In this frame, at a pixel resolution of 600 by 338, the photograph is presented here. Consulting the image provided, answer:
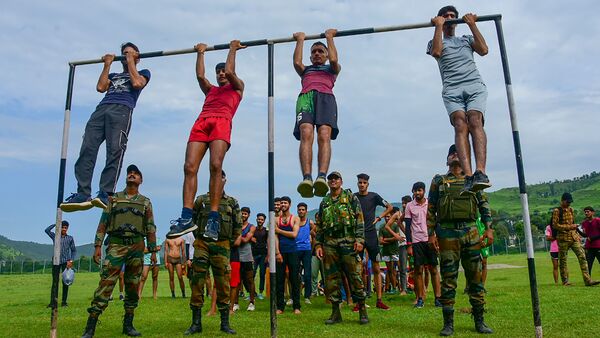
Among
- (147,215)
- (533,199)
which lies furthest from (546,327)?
(533,199)

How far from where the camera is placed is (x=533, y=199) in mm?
182875

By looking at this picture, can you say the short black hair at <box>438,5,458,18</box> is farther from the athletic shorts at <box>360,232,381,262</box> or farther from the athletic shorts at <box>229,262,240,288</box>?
the athletic shorts at <box>229,262,240,288</box>

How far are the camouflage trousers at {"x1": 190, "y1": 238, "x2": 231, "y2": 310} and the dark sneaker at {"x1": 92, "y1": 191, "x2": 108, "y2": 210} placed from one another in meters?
1.57

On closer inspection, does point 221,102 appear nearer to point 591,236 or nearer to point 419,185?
point 419,185

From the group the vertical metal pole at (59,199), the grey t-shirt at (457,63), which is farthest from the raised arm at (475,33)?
the vertical metal pole at (59,199)

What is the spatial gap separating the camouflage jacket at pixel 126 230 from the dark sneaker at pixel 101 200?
0.23 metres

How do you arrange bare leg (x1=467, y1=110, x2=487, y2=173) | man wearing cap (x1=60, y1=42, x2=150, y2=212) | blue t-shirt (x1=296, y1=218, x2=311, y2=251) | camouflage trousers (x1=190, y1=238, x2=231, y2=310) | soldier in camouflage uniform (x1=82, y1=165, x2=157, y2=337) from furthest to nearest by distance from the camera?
1. blue t-shirt (x1=296, y1=218, x2=311, y2=251)
2. camouflage trousers (x1=190, y1=238, x2=231, y2=310)
3. man wearing cap (x1=60, y1=42, x2=150, y2=212)
4. soldier in camouflage uniform (x1=82, y1=165, x2=157, y2=337)
5. bare leg (x1=467, y1=110, x2=487, y2=173)

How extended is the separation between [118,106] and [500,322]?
23.6 ft

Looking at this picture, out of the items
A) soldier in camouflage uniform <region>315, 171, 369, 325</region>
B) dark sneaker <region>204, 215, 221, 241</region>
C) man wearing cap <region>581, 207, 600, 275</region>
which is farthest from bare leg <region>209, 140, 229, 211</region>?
man wearing cap <region>581, 207, 600, 275</region>

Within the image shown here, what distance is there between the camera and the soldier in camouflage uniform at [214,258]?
25.8ft

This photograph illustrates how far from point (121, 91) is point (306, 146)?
138 inches

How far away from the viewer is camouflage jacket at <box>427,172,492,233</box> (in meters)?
7.64

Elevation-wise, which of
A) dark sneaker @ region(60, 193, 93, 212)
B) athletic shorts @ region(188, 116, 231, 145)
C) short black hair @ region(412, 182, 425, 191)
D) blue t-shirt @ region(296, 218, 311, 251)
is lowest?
blue t-shirt @ region(296, 218, 311, 251)

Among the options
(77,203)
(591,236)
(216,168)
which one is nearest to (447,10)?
(216,168)
